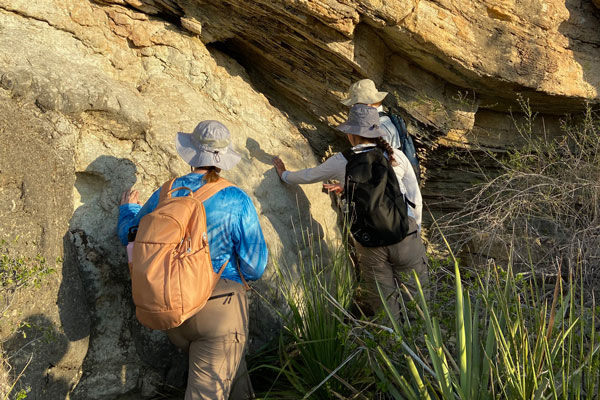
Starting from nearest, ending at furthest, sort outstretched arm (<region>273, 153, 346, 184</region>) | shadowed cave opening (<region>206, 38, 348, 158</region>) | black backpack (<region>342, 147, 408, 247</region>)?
1. black backpack (<region>342, 147, 408, 247</region>)
2. outstretched arm (<region>273, 153, 346, 184</region>)
3. shadowed cave opening (<region>206, 38, 348, 158</region>)

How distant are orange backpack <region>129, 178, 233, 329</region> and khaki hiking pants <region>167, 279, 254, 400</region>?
0.56 feet

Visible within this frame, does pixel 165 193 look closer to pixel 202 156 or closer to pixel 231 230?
pixel 202 156

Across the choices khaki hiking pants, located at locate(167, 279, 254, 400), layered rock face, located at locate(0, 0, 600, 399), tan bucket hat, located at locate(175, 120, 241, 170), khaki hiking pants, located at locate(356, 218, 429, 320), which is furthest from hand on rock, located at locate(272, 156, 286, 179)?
khaki hiking pants, located at locate(167, 279, 254, 400)

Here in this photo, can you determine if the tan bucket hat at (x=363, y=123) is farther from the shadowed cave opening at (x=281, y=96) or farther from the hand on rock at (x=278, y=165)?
the shadowed cave opening at (x=281, y=96)

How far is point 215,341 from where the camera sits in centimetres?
315

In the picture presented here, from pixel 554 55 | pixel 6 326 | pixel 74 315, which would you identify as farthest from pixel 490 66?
pixel 6 326

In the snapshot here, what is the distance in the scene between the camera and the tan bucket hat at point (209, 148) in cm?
329

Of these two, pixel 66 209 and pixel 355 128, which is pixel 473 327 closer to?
pixel 355 128

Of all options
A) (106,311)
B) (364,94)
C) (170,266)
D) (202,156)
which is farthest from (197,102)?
(170,266)

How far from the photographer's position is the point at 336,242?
5.03 metres

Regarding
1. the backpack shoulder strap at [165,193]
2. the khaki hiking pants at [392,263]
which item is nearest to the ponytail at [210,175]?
the backpack shoulder strap at [165,193]

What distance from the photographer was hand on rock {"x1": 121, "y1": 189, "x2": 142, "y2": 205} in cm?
378

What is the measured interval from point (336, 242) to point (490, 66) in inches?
93.7

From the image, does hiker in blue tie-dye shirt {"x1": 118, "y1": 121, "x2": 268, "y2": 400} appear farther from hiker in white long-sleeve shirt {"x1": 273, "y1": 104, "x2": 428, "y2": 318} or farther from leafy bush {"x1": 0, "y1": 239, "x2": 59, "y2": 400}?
hiker in white long-sleeve shirt {"x1": 273, "y1": 104, "x2": 428, "y2": 318}
